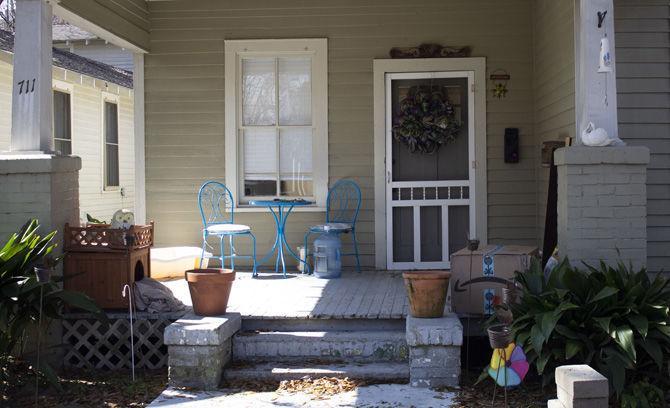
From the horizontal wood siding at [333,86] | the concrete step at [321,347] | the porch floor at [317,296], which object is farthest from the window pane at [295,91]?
the concrete step at [321,347]

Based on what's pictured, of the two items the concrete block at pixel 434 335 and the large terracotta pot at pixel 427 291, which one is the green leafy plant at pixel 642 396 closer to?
the concrete block at pixel 434 335

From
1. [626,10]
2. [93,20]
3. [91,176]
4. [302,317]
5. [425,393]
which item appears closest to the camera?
[425,393]

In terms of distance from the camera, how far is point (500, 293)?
17.1ft

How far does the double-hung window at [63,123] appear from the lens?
35.2 ft

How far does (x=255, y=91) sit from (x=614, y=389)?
466 cm

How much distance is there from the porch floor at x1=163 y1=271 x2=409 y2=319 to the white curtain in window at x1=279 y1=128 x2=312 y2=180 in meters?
0.99

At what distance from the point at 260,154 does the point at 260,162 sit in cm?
7

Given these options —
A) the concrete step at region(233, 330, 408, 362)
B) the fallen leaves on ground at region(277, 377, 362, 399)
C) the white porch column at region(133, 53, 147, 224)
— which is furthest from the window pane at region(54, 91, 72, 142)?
→ the fallen leaves on ground at region(277, 377, 362, 399)

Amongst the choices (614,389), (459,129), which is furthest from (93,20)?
(614,389)

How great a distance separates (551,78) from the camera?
6.80 meters

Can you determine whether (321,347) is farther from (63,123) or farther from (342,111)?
(63,123)

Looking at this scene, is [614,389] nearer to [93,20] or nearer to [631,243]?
[631,243]

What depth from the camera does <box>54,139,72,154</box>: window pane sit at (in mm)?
10828

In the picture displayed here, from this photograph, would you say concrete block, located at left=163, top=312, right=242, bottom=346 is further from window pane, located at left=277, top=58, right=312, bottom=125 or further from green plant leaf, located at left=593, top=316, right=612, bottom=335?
window pane, located at left=277, top=58, right=312, bottom=125
